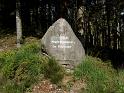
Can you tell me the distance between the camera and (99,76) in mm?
A: 11758

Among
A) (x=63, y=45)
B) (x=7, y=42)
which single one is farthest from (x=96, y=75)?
(x=7, y=42)

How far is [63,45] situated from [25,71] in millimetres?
1567

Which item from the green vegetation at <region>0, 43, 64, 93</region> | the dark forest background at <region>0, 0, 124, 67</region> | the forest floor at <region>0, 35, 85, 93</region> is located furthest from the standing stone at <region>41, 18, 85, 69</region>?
the dark forest background at <region>0, 0, 124, 67</region>

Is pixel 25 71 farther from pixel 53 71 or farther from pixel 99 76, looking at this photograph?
pixel 99 76

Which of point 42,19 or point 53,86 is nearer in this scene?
point 53,86

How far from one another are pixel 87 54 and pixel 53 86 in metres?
2.44

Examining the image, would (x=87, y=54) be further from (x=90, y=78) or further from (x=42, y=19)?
(x=42, y=19)

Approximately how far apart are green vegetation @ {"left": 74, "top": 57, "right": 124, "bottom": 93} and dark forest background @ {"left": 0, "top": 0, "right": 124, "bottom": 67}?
14.8 ft

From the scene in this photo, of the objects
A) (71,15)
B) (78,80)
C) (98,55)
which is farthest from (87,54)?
(71,15)

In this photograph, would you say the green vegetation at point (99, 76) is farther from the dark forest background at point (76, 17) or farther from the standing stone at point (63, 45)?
the dark forest background at point (76, 17)

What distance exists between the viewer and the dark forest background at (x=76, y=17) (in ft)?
58.4

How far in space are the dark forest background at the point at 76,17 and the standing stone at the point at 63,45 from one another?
3835 mm

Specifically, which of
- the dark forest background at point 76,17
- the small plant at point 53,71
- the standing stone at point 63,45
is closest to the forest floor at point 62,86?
the small plant at point 53,71

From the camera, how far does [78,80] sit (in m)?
12.0
